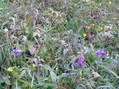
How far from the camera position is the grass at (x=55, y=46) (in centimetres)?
240

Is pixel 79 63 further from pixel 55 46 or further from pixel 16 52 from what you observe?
pixel 16 52

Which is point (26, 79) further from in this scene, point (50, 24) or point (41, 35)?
point (50, 24)

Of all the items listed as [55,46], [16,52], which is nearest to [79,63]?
[55,46]

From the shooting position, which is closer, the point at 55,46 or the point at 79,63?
the point at 79,63

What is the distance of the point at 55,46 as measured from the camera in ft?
9.50

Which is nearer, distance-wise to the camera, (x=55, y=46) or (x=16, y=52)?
(x=16, y=52)

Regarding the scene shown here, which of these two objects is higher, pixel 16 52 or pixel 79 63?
pixel 16 52

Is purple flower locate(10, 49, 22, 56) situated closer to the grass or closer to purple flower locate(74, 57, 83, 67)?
the grass

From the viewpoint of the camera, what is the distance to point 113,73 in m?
2.65

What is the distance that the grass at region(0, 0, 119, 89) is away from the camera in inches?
94.6

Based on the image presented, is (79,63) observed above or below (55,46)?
below

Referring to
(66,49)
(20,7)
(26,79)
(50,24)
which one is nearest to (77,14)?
(50,24)

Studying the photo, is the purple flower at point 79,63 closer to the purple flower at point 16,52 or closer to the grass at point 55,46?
the grass at point 55,46

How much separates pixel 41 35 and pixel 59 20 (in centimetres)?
66
